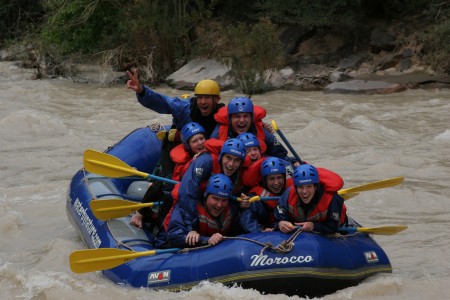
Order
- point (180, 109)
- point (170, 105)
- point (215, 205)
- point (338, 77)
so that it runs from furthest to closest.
Result: point (338, 77)
point (170, 105)
point (180, 109)
point (215, 205)

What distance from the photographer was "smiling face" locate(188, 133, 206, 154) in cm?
530

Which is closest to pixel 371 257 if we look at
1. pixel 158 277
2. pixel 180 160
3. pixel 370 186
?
pixel 370 186

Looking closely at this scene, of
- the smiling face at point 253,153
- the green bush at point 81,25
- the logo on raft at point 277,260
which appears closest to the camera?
the logo on raft at point 277,260

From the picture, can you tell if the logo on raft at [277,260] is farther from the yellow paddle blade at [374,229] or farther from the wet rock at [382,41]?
the wet rock at [382,41]

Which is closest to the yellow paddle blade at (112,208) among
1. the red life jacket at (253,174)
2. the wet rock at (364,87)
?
the red life jacket at (253,174)

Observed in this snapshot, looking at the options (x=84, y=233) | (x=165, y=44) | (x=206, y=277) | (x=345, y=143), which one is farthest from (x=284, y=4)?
(x=206, y=277)

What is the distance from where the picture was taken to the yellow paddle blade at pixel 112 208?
521 centimetres

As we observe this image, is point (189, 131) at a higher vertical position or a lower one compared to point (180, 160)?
higher

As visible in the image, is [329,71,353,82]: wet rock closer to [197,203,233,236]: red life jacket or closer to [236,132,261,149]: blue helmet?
[236,132,261,149]: blue helmet

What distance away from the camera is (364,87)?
1339cm

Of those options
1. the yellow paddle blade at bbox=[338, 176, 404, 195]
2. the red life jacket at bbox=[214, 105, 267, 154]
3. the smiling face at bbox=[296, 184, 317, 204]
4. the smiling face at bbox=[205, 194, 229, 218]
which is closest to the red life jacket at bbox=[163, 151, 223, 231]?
the smiling face at bbox=[205, 194, 229, 218]

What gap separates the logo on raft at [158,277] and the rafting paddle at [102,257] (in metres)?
0.14

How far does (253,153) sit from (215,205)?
597mm

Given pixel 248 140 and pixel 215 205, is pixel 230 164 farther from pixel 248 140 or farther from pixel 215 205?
pixel 248 140
